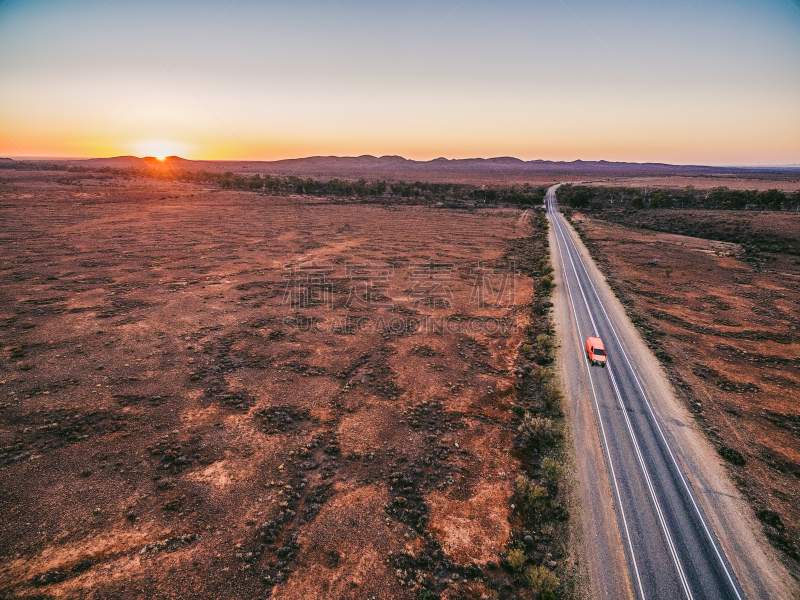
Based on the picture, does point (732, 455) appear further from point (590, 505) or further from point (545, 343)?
point (545, 343)

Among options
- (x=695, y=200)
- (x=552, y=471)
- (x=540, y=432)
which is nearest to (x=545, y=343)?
(x=540, y=432)

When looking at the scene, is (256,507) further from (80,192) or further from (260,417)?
(80,192)

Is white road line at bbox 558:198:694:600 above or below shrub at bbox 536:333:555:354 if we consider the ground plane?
below

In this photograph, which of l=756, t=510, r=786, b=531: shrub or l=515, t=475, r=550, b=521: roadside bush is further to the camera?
l=515, t=475, r=550, b=521: roadside bush

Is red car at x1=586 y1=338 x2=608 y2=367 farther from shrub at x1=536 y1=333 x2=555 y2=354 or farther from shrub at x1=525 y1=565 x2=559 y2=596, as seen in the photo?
shrub at x1=525 y1=565 x2=559 y2=596

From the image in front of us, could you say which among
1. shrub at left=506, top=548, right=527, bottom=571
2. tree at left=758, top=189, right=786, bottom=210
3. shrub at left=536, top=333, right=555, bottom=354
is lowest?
shrub at left=506, top=548, right=527, bottom=571

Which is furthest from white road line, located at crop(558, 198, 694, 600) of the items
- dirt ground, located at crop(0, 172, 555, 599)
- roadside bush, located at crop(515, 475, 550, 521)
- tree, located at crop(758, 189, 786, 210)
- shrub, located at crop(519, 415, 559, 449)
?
tree, located at crop(758, 189, 786, 210)
